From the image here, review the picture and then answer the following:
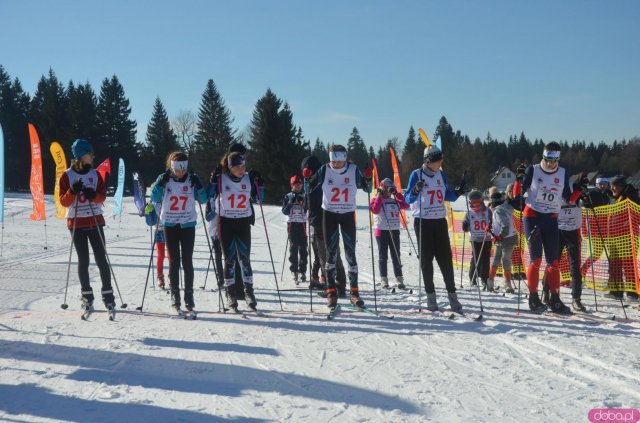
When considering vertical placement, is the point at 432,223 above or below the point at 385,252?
above

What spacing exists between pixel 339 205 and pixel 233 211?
4.65ft

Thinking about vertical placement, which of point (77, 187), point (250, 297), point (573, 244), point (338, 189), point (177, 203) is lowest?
point (250, 297)

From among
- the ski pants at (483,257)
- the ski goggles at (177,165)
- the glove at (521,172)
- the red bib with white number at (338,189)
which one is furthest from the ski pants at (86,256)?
the ski pants at (483,257)

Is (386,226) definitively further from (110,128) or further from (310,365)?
(110,128)

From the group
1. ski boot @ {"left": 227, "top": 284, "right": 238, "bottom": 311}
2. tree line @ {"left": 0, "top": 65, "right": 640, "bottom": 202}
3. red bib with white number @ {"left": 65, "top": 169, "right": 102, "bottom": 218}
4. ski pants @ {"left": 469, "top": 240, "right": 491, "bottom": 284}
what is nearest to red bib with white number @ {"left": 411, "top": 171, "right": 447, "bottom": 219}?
ski boot @ {"left": 227, "top": 284, "right": 238, "bottom": 311}

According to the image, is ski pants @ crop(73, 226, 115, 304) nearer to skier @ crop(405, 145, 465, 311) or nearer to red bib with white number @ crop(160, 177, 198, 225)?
red bib with white number @ crop(160, 177, 198, 225)

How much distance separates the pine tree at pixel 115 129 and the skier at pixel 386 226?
168 ft

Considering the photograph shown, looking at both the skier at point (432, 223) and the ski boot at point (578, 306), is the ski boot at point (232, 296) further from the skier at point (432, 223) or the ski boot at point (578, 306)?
the ski boot at point (578, 306)

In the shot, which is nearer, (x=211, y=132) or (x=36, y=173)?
(x=36, y=173)

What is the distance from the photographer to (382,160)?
103 m

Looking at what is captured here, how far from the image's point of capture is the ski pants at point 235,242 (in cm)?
618

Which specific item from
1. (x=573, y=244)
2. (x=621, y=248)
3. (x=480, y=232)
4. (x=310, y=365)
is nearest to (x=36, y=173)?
(x=480, y=232)

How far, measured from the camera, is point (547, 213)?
605 centimetres

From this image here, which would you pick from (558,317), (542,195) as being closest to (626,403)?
(558,317)
